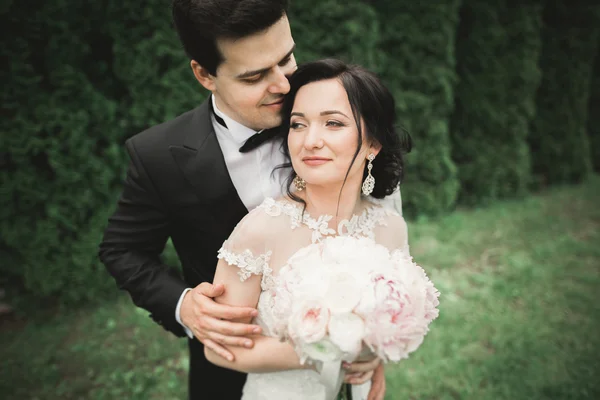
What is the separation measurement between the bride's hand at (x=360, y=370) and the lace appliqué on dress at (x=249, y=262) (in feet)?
1.48

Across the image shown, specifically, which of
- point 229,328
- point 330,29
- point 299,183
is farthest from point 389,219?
point 330,29

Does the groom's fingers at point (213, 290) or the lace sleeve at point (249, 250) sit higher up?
the lace sleeve at point (249, 250)

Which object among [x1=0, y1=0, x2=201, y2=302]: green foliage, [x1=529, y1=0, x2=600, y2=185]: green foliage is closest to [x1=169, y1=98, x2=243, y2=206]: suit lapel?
[x1=0, y1=0, x2=201, y2=302]: green foliage

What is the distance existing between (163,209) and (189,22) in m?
0.88

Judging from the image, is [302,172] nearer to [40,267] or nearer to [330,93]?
[330,93]

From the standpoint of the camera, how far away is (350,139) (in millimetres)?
1672

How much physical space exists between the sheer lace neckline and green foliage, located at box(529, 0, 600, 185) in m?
7.54

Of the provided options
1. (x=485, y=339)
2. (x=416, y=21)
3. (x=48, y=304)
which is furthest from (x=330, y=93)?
(x=416, y=21)

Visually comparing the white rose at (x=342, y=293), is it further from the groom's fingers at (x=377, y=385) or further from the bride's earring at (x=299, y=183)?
the groom's fingers at (x=377, y=385)

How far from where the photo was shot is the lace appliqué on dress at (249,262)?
5.36 feet

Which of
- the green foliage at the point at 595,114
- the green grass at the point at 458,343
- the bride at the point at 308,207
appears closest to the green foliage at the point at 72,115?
the green grass at the point at 458,343

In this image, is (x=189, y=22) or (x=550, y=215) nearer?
(x=189, y=22)

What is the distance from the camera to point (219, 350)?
5.30 ft

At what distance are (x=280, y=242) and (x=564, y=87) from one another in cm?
828
